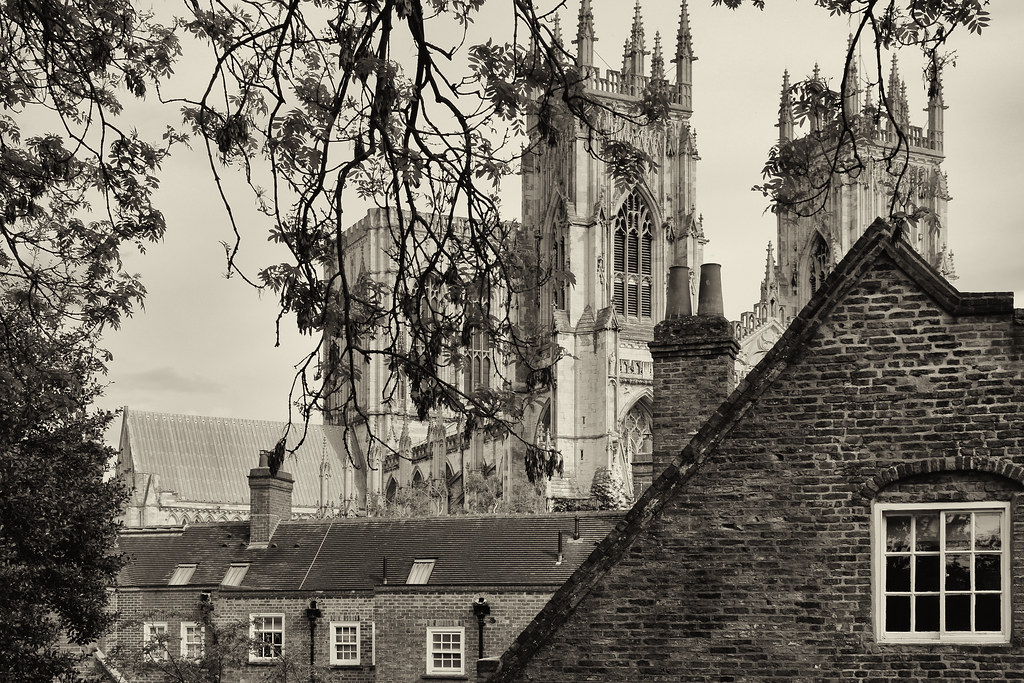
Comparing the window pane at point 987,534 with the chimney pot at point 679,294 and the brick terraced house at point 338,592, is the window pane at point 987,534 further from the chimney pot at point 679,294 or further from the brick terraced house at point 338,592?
the brick terraced house at point 338,592

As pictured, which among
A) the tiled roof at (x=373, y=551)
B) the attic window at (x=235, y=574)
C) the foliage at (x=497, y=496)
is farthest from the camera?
the foliage at (x=497, y=496)

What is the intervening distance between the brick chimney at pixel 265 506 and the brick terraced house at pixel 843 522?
88.3ft

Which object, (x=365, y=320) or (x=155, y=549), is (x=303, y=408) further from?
(x=155, y=549)

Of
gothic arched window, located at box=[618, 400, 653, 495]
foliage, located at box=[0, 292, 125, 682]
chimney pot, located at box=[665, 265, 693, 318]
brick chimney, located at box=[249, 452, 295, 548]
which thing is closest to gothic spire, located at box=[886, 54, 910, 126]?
gothic arched window, located at box=[618, 400, 653, 495]

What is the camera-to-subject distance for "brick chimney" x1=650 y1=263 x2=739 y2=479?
1452cm

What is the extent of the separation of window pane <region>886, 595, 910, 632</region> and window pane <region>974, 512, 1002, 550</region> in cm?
70

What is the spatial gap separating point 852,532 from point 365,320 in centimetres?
427

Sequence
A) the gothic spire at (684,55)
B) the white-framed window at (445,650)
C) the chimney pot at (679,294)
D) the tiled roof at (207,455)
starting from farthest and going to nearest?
the tiled roof at (207,455) → the gothic spire at (684,55) → the white-framed window at (445,650) → the chimney pot at (679,294)

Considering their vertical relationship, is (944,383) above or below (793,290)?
below

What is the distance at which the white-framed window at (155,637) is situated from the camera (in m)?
34.0

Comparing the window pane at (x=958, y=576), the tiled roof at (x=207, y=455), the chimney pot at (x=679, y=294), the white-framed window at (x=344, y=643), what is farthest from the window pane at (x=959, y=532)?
the tiled roof at (x=207, y=455)

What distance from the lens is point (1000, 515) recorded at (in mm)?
11625

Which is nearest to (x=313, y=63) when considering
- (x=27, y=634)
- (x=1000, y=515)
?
(x=1000, y=515)

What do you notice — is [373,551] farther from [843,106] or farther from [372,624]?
[843,106]
